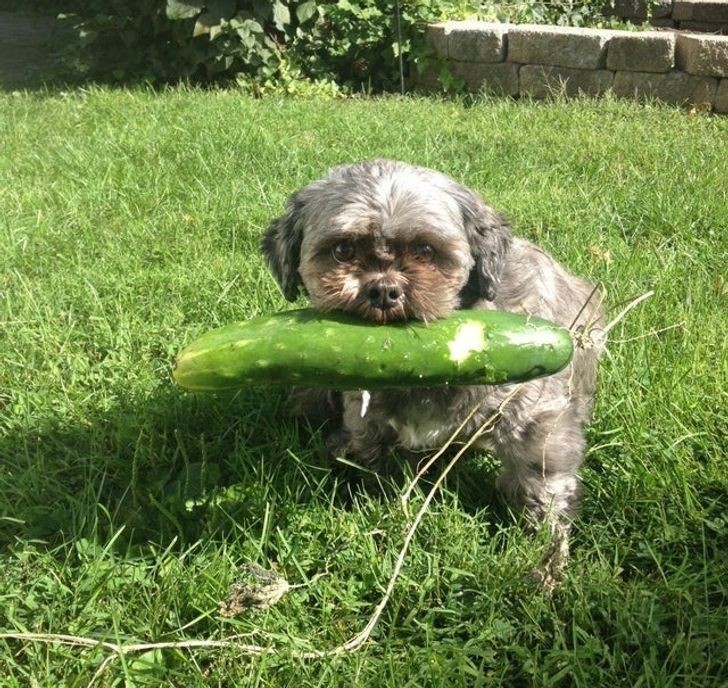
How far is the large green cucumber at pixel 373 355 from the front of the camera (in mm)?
2551

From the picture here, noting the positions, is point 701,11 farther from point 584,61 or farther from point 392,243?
point 392,243

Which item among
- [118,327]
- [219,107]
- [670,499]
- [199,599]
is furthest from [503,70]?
[199,599]

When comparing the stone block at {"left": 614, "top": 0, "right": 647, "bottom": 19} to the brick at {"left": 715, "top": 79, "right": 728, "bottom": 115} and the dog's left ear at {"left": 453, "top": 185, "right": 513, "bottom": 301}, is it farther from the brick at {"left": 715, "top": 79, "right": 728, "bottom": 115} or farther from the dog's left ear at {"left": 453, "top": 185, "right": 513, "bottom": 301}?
the dog's left ear at {"left": 453, "top": 185, "right": 513, "bottom": 301}

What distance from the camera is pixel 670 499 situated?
3025 mm

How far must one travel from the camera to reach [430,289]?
2799mm

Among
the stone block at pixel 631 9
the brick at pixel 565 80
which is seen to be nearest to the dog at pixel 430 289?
the brick at pixel 565 80

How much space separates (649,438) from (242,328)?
1.72 meters

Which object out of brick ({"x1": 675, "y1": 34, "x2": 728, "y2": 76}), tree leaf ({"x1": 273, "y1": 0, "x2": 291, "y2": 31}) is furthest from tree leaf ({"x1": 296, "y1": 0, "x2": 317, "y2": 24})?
brick ({"x1": 675, "y1": 34, "x2": 728, "y2": 76})

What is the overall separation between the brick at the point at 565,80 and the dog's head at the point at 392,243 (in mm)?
5809

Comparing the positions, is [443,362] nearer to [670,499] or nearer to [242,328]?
[242,328]

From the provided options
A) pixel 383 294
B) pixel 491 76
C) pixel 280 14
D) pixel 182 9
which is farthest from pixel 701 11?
pixel 383 294

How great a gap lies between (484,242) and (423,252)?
343mm

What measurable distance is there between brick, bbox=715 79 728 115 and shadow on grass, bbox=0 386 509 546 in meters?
6.09

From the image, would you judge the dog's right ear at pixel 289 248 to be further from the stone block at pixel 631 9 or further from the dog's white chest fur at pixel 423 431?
the stone block at pixel 631 9
